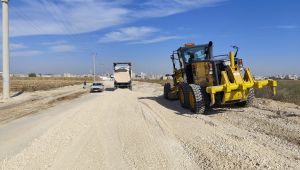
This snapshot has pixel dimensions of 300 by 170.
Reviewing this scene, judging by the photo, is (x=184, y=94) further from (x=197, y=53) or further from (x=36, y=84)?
(x=36, y=84)

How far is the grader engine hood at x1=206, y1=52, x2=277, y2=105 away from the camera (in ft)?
44.8

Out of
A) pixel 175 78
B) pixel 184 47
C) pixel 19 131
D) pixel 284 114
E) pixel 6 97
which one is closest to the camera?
pixel 19 131

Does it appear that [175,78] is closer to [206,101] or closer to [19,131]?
[206,101]

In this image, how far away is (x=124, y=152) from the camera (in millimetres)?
8406

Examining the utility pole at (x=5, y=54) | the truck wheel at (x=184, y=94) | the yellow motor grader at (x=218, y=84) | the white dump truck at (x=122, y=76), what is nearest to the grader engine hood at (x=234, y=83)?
the yellow motor grader at (x=218, y=84)

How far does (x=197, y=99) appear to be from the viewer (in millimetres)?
14664

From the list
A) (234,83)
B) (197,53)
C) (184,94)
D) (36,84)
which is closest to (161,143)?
(234,83)

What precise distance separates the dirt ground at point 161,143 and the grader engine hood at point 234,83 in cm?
80

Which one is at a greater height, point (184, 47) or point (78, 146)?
point (184, 47)

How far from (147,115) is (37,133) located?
4764 millimetres

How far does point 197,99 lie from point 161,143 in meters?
5.71

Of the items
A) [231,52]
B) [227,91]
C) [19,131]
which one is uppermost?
[231,52]

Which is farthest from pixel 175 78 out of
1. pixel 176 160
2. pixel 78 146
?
pixel 176 160

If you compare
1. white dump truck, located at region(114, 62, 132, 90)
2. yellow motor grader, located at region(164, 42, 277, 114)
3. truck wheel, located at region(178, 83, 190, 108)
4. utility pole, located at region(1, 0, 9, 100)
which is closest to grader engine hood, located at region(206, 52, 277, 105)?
yellow motor grader, located at region(164, 42, 277, 114)
